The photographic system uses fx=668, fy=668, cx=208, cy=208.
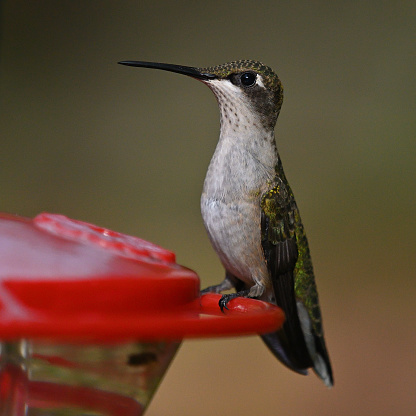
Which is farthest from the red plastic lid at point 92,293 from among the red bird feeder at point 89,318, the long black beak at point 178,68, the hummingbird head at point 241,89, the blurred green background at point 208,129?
the blurred green background at point 208,129

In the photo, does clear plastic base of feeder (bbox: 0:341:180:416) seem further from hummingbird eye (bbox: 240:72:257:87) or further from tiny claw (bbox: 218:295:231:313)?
hummingbird eye (bbox: 240:72:257:87)

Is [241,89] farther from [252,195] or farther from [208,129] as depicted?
[208,129]

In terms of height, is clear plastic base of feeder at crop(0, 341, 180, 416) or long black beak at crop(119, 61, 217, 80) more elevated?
long black beak at crop(119, 61, 217, 80)

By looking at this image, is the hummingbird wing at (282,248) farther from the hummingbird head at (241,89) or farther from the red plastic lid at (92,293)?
the red plastic lid at (92,293)

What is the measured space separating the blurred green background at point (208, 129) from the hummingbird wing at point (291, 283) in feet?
7.73

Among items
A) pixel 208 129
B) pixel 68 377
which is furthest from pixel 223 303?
pixel 208 129

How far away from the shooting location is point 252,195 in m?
2.05

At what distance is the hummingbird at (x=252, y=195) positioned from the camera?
204 cm

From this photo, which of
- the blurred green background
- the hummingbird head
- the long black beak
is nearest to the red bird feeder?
the long black beak

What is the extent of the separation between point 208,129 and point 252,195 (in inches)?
141

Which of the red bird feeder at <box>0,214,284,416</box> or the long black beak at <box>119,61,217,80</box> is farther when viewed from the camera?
the long black beak at <box>119,61,217,80</box>

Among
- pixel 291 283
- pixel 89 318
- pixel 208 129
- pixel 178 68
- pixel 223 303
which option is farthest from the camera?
pixel 208 129

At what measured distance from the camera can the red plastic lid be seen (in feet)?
2.96

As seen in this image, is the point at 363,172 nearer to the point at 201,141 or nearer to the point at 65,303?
the point at 201,141
